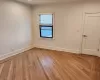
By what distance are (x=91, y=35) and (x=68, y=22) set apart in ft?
4.33

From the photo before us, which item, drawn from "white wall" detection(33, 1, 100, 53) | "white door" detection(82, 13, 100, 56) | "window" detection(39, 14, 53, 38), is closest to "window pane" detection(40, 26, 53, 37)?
"window" detection(39, 14, 53, 38)

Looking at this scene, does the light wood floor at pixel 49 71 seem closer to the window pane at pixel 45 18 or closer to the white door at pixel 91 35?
the white door at pixel 91 35

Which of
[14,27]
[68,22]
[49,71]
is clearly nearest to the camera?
[49,71]

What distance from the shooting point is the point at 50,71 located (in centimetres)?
332

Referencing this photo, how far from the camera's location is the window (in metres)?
5.82

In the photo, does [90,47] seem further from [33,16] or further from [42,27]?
[33,16]

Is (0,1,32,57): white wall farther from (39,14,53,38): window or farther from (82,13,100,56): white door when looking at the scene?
(82,13,100,56): white door

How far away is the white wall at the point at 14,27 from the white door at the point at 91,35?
316 centimetres

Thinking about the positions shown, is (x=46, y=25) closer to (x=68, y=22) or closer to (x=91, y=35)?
(x=68, y=22)

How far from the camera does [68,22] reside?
209 inches

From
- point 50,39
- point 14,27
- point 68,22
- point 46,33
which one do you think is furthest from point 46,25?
point 14,27

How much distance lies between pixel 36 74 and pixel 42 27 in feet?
11.4

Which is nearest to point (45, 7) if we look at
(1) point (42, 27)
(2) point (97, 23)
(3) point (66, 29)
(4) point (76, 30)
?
(1) point (42, 27)

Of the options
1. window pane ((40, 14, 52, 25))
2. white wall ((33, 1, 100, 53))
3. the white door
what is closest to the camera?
the white door
